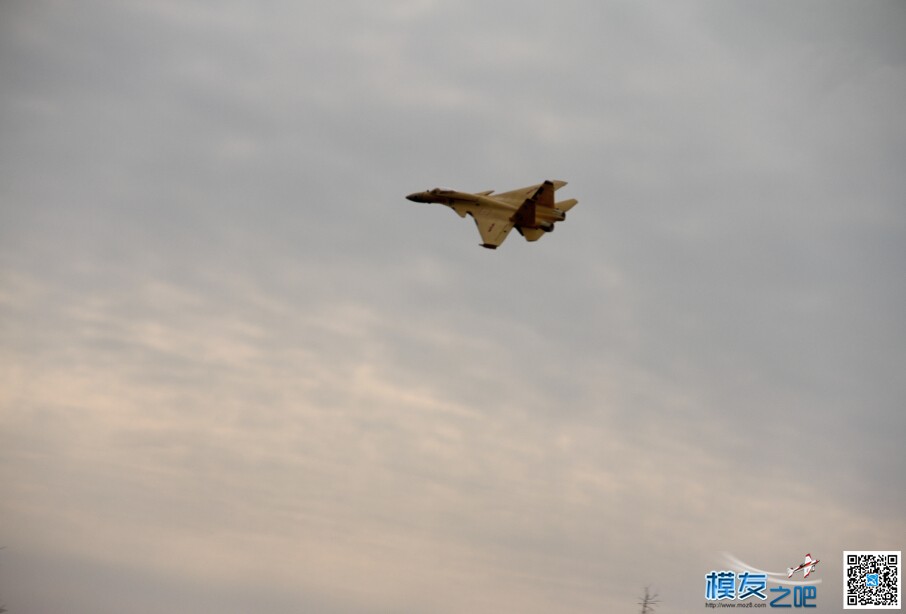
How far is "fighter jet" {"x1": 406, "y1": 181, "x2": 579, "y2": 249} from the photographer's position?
129m

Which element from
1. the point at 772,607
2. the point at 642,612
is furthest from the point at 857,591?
the point at 642,612

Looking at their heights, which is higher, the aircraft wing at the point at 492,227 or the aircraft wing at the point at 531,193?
the aircraft wing at the point at 531,193

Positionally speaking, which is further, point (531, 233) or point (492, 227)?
point (531, 233)

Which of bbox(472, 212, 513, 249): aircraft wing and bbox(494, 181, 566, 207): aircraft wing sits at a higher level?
bbox(494, 181, 566, 207): aircraft wing

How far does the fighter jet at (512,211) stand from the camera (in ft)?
422

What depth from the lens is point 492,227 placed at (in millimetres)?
129000

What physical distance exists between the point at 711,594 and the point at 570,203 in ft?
195

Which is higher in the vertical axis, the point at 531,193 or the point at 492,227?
the point at 531,193

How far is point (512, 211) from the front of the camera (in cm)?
12962

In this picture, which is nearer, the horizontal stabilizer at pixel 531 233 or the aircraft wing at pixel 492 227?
the aircraft wing at pixel 492 227

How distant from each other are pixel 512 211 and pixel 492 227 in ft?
12.4

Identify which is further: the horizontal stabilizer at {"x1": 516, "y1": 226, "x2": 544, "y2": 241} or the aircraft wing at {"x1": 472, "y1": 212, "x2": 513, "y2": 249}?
the horizontal stabilizer at {"x1": 516, "y1": 226, "x2": 544, "y2": 241}

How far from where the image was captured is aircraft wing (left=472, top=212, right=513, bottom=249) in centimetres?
12675

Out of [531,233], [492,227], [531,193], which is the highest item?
[531,193]
